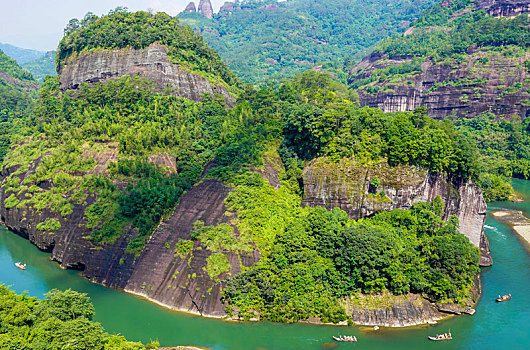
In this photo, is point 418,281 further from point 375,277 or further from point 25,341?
point 25,341

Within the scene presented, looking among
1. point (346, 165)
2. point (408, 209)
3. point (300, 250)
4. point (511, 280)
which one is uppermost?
point (346, 165)

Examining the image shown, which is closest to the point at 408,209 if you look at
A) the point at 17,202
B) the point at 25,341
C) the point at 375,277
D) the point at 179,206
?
the point at 375,277

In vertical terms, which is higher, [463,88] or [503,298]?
[463,88]

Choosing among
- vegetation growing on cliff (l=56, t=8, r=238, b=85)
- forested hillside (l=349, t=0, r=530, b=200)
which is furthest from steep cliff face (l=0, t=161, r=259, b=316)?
forested hillside (l=349, t=0, r=530, b=200)

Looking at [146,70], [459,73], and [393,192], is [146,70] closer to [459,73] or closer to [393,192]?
[393,192]

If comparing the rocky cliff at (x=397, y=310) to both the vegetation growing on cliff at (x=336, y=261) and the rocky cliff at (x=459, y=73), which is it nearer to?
the vegetation growing on cliff at (x=336, y=261)

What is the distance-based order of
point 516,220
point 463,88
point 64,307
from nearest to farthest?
point 64,307, point 516,220, point 463,88

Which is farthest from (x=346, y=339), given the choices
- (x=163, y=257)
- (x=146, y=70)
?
A: (x=146, y=70)

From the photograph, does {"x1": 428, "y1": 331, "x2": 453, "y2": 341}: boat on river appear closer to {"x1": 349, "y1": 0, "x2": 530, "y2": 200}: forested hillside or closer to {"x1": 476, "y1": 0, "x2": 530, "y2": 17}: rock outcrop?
{"x1": 349, "y1": 0, "x2": 530, "y2": 200}: forested hillside
